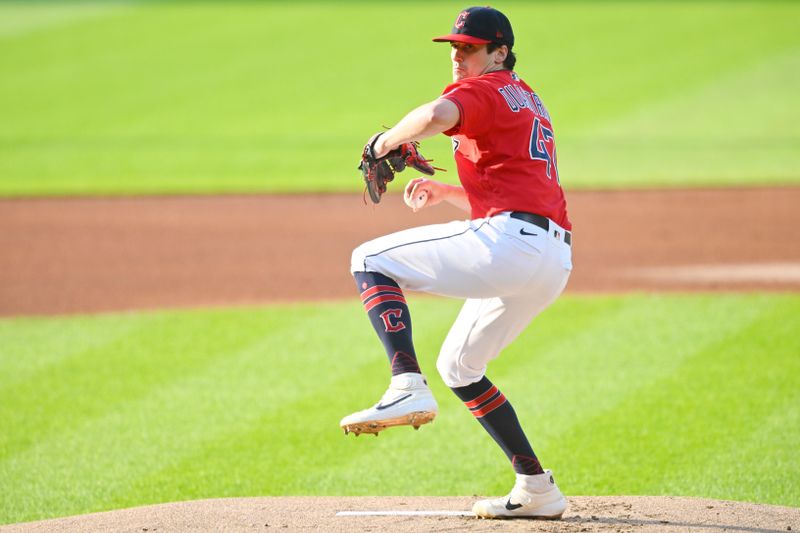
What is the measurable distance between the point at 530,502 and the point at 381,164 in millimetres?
1615

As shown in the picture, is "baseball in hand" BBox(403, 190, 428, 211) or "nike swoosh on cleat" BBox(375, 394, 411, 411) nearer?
"nike swoosh on cleat" BBox(375, 394, 411, 411)

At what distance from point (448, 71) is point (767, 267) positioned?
13526 mm

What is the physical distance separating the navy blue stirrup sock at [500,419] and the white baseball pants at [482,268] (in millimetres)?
190

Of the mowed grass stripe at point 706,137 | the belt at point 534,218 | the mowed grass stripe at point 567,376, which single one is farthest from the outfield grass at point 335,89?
the belt at point 534,218

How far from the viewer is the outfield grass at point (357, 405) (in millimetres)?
6074

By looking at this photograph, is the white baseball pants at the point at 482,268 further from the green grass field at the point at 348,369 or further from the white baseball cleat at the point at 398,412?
the green grass field at the point at 348,369

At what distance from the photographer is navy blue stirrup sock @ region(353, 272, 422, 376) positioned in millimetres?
4578

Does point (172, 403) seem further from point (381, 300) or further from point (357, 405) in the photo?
point (381, 300)

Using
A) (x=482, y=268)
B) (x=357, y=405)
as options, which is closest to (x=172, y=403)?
(x=357, y=405)

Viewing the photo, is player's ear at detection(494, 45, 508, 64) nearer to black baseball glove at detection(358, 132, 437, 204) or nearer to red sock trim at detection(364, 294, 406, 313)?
black baseball glove at detection(358, 132, 437, 204)

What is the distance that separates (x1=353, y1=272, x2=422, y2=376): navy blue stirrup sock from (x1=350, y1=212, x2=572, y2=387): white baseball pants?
57mm

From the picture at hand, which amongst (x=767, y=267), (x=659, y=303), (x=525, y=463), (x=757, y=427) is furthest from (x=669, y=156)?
(x=525, y=463)

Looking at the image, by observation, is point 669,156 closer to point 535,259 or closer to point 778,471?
point 778,471

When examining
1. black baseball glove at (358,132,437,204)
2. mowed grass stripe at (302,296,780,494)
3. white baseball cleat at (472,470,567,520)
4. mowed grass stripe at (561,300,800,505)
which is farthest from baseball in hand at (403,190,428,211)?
mowed grass stripe at (561,300,800,505)
